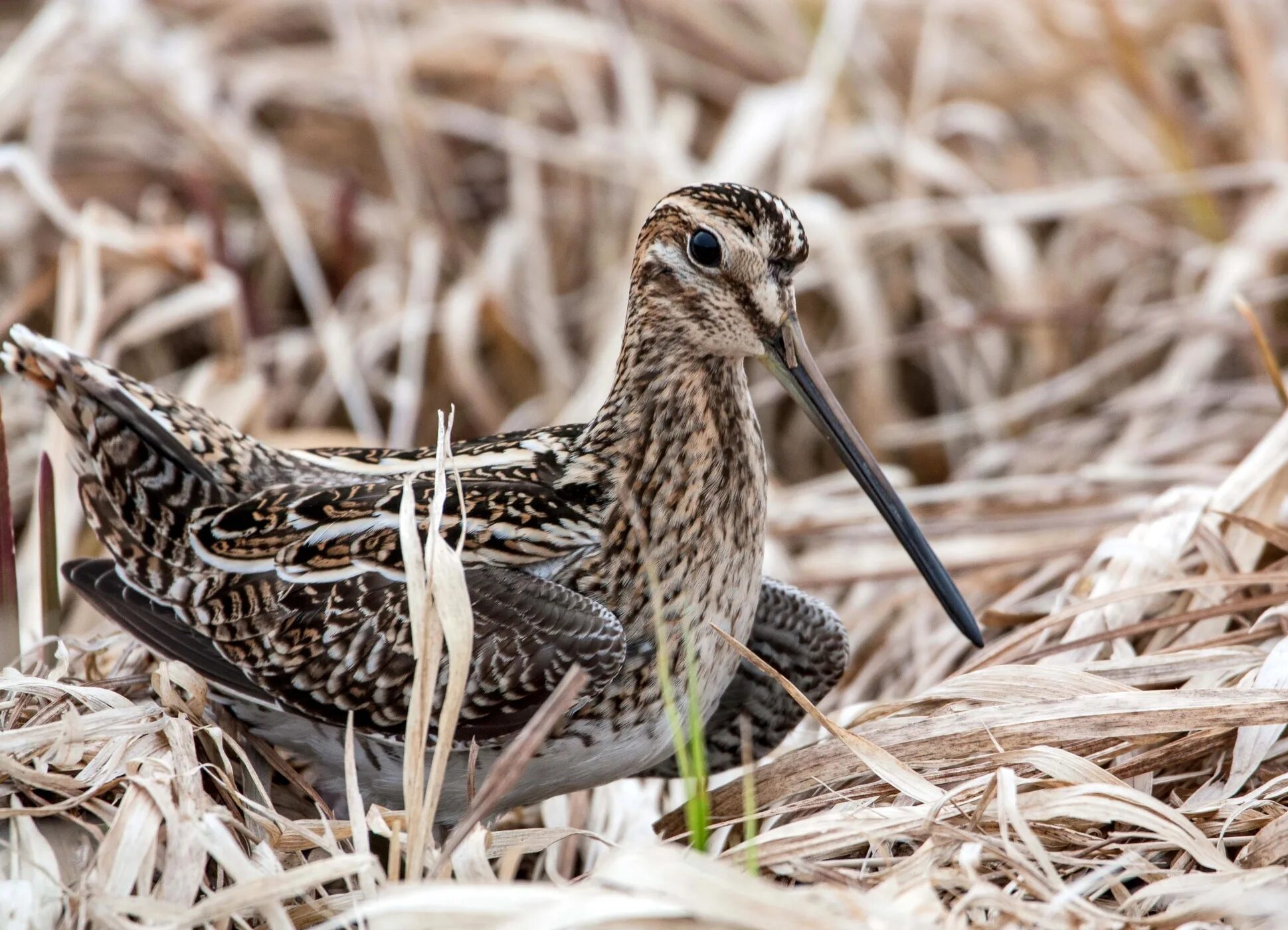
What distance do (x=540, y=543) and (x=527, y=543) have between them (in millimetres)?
22

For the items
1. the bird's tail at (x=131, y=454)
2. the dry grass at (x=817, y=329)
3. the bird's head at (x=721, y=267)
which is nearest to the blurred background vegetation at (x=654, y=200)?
the dry grass at (x=817, y=329)

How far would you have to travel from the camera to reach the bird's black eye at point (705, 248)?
260 cm

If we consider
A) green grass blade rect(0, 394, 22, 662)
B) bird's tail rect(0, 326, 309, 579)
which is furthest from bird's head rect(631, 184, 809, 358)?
green grass blade rect(0, 394, 22, 662)

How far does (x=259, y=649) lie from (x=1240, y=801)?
62.6 inches

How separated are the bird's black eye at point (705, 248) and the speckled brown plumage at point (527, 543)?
13 millimetres

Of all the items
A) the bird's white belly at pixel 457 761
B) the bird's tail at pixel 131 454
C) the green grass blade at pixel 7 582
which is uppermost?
the bird's tail at pixel 131 454

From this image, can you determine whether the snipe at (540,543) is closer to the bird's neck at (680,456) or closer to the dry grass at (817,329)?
the bird's neck at (680,456)

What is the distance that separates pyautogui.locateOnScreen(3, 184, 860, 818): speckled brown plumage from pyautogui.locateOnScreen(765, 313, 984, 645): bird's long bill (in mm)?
50

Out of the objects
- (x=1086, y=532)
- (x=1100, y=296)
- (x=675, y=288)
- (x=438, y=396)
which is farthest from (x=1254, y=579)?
(x=438, y=396)

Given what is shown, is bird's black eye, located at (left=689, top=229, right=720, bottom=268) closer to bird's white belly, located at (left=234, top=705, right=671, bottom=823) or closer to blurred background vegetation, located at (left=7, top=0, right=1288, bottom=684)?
bird's white belly, located at (left=234, top=705, right=671, bottom=823)

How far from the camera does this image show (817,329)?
5113mm

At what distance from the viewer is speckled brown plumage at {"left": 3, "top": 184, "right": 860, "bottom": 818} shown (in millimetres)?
2557

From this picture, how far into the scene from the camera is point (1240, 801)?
7.43 feet

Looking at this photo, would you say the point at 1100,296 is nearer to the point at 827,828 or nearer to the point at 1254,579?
the point at 1254,579
